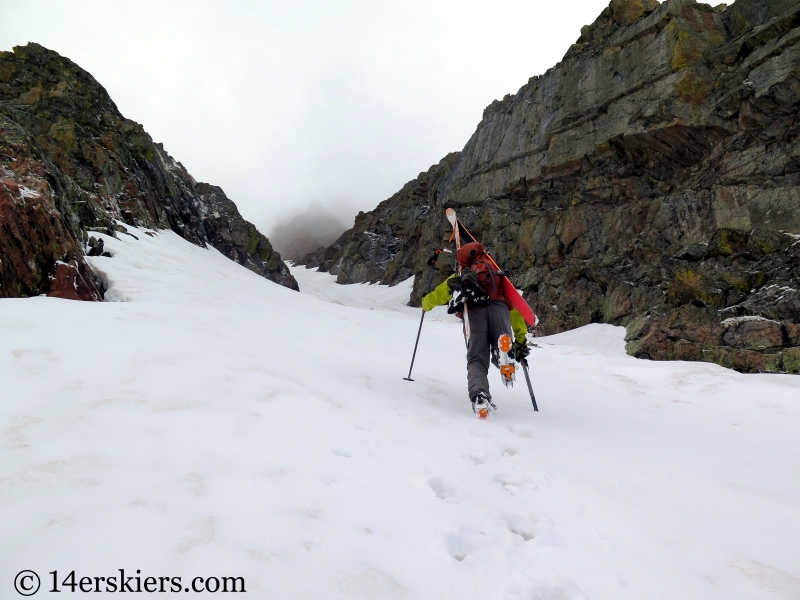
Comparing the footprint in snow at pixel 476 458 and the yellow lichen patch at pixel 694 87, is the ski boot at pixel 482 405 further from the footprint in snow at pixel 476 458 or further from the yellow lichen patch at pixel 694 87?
the yellow lichen patch at pixel 694 87

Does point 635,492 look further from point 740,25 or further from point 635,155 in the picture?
point 740,25

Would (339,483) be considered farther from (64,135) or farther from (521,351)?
(64,135)

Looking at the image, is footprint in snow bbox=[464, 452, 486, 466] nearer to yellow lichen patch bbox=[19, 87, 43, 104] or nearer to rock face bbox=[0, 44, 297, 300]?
rock face bbox=[0, 44, 297, 300]

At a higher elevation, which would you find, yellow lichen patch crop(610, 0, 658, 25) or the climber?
yellow lichen patch crop(610, 0, 658, 25)

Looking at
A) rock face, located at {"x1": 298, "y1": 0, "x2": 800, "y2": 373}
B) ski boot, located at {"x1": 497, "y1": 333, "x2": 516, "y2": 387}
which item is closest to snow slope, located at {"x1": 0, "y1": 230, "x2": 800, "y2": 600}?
ski boot, located at {"x1": 497, "y1": 333, "x2": 516, "y2": 387}

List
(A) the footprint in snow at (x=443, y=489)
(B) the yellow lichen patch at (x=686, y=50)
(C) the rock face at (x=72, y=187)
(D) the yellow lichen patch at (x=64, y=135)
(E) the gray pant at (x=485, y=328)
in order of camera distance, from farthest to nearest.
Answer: (B) the yellow lichen patch at (x=686, y=50) → (D) the yellow lichen patch at (x=64, y=135) → (C) the rock face at (x=72, y=187) → (E) the gray pant at (x=485, y=328) → (A) the footprint in snow at (x=443, y=489)

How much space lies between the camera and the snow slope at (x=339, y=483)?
5.44 feet

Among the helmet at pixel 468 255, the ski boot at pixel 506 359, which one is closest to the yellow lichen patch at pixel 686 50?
the helmet at pixel 468 255

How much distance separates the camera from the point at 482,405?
4543mm

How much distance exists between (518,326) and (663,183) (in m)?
26.5

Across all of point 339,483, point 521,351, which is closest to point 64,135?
point 521,351

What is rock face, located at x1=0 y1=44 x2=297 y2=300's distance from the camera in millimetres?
6277

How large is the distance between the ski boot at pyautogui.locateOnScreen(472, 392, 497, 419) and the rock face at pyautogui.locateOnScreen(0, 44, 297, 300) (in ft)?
20.5

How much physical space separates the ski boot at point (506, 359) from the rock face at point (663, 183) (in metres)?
12.8
